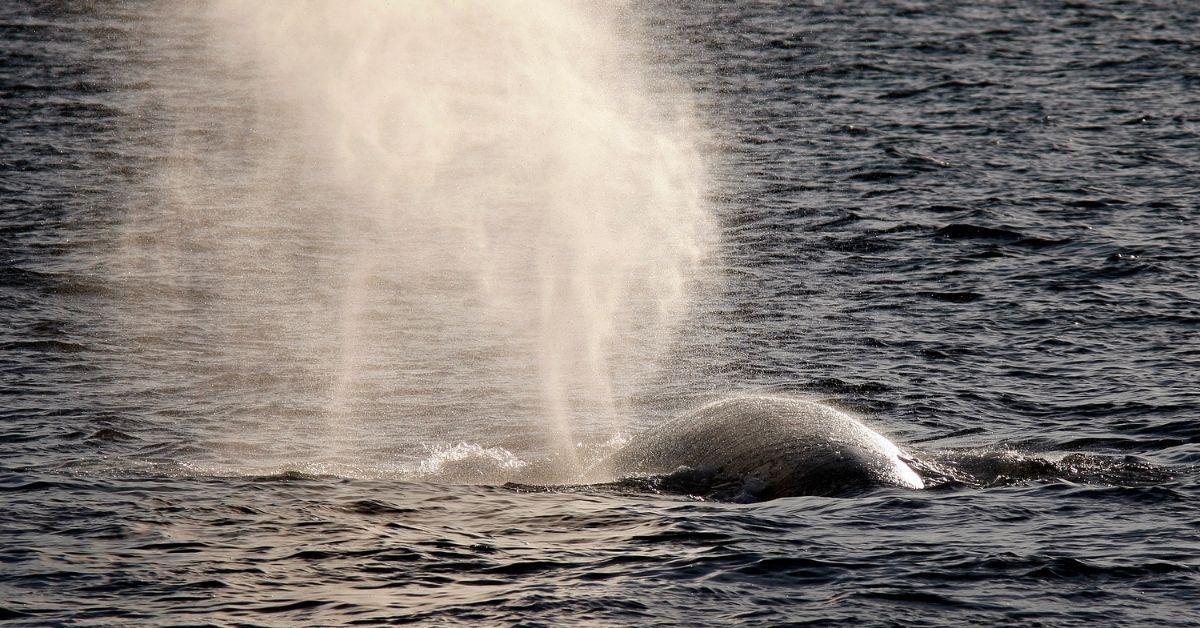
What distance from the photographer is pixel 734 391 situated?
2112 cm

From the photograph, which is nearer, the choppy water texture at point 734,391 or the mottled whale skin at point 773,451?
the choppy water texture at point 734,391

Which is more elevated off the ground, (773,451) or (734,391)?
(773,451)

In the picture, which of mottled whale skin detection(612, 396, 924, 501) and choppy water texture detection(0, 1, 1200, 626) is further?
mottled whale skin detection(612, 396, 924, 501)

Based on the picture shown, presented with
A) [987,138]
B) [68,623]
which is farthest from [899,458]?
[987,138]

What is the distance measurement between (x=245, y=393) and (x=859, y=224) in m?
14.3

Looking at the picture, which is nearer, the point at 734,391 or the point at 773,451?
the point at 773,451

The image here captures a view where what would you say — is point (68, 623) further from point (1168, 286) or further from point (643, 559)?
point (1168, 286)

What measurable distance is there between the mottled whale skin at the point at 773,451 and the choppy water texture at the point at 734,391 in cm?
44

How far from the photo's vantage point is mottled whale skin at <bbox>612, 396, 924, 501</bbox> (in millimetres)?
15234

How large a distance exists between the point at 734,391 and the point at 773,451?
5.36 m

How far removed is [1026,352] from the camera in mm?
22312

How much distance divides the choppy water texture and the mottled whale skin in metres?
0.44

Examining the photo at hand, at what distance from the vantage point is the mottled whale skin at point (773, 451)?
600 inches

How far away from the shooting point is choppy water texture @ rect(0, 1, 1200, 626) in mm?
12758
